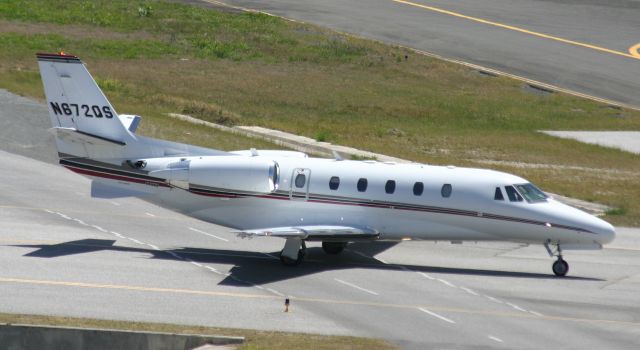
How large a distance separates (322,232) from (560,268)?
7168 millimetres

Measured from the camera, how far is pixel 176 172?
34.7 metres

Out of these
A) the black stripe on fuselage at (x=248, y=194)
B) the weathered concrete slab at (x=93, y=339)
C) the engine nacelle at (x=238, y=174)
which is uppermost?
the engine nacelle at (x=238, y=174)

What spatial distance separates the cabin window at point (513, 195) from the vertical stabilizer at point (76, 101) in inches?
455

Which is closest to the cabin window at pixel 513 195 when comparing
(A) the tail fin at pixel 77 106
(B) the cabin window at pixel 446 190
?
(B) the cabin window at pixel 446 190

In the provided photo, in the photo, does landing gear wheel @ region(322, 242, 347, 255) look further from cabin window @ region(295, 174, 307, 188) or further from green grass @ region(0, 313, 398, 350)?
green grass @ region(0, 313, 398, 350)

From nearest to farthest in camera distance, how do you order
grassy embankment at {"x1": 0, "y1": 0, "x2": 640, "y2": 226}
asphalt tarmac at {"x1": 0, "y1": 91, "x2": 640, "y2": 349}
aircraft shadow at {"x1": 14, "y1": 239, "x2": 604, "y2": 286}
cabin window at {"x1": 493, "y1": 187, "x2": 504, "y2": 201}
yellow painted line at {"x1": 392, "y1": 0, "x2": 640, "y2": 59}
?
asphalt tarmac at {"x1": 0, "y1": 91, "x2": 640, "y2": 349}
aircraft shadow at {"x1": 14, "y1": 239, "x2": 604, "y2": 286}
cabin window at {"x1": 493, "y1": 187, "x2": 504, "y2": 201}
grassy embankment at {"x1": 0, "y1": 0, "x2": 640, "y2": 226}
yellow painted line at {"x1": 392, "y1": 0, "x2": 640, "y2": 59}

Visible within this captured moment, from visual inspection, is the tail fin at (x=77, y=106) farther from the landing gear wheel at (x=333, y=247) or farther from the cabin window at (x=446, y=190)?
the cabin window at (x=446, y=190)

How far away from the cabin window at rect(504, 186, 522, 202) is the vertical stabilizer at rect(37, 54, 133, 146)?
11.6 meters

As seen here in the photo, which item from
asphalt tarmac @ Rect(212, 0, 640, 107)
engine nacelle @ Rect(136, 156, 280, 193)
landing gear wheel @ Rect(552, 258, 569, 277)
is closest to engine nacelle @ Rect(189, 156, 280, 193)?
engine nacelle @ Rect(136, 156, 280, 193)

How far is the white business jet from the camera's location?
33.6 meters

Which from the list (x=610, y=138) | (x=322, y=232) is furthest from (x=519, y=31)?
(x=322, y=232)

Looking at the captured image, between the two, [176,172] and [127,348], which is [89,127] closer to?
[176,172]

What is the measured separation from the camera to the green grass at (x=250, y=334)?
2592 cm

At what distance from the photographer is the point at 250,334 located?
26.6 meters
